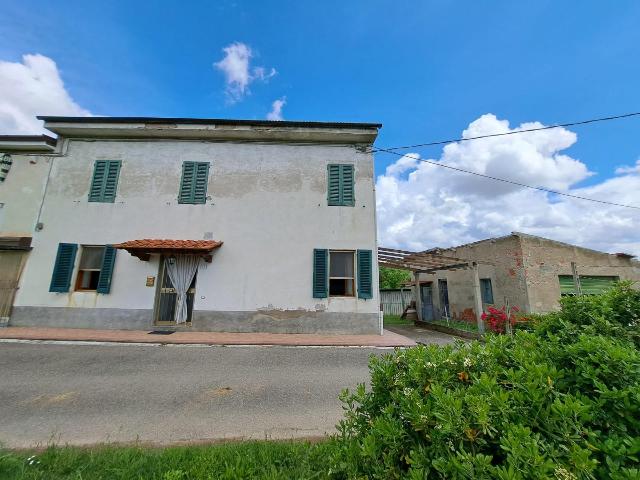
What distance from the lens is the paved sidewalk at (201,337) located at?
25.3 ft

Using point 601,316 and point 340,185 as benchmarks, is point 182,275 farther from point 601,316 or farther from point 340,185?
point 601,316

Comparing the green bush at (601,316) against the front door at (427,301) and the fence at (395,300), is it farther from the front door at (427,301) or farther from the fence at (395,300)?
the fence at (395,300)

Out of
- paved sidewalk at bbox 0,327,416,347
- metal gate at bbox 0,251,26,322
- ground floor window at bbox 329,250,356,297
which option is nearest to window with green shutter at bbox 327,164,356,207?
ground floor window at bbox 329,250,356,297

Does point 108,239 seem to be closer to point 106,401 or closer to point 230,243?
point 230,243

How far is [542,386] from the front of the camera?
57.4 inches

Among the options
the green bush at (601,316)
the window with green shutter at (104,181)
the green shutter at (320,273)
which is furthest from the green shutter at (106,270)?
the green bush at (601,316)

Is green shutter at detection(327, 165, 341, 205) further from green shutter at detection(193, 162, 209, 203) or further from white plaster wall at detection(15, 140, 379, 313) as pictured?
green shutter at detection(193, 162, 209, 203)

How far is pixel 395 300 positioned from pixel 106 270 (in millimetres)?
18244

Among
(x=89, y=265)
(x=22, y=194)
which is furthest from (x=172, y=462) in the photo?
(x=22, y=194)

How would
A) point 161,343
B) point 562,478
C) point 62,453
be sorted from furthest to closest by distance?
point 161,343 → point 62,453 → point 562,478

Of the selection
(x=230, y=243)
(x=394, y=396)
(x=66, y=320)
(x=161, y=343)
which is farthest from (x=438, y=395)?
(x=66, y=320)

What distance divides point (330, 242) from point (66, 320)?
9.23 metres

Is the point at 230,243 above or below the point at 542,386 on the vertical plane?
above

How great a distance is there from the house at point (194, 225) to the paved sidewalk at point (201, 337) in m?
0.44
